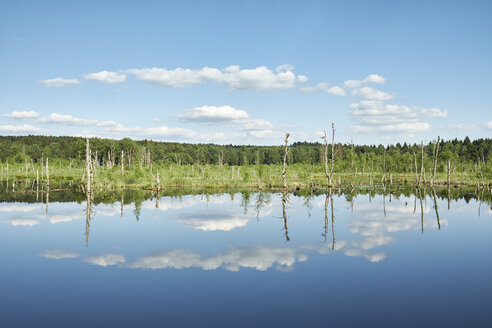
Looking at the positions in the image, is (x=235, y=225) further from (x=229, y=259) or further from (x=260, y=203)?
(x=260, y=203)

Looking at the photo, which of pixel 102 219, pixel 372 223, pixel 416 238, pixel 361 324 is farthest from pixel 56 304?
pixel 372 223

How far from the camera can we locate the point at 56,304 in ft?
37.5

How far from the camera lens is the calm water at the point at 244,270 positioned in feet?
35.0

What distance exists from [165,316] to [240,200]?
29342 millimetres

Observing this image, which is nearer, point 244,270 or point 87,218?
point 244,270

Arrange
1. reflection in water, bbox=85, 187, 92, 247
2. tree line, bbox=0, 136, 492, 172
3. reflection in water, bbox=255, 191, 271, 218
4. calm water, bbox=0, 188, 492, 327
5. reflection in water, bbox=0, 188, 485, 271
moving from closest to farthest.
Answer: calm water, bbox=0, 188, 492, 327 < reflection in water, bbox=0, 188, 485, 271 < reflection in water, bbox=85, 187, 92, 247 < reflection in water, bbox=255, 191, 271, 218 < tree line, bbox=0, 136, 492, 172

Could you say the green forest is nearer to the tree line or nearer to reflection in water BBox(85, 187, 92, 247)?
the tree line

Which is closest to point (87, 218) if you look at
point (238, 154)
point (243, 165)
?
point (243, 165)

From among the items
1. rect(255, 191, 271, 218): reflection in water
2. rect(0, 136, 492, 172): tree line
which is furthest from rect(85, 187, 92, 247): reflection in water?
rect(0, 136, 492, 172): tree line

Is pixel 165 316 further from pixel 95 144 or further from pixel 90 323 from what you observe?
pixel 95 144

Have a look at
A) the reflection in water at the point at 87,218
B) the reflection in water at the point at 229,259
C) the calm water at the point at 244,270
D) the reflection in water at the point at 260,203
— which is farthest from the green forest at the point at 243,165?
the reflection in water at the point at 229,259

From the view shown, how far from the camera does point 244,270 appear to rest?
581 inches

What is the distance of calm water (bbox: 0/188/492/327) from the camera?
10672 mm

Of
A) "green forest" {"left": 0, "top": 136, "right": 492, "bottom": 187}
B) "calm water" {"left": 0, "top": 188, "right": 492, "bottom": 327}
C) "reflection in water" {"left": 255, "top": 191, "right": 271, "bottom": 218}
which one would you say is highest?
"green forest" {"left": 0, "top": 136, "right": 492, "bottom": 187}
